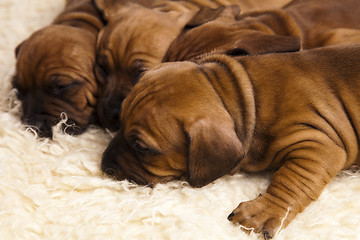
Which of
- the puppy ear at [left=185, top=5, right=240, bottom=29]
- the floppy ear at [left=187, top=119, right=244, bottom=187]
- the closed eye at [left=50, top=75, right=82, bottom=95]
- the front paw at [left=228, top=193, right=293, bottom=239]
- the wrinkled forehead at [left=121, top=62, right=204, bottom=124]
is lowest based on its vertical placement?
the front paw at [left=228, top=193, right=293, bottom=239]

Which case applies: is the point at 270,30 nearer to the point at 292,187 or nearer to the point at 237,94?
the point at 237,94

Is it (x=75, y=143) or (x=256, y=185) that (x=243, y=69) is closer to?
(x=256, y=185)

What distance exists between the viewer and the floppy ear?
196cm

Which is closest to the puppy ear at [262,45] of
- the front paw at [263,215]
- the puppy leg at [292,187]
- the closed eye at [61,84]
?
the puppy leg at [292,187]

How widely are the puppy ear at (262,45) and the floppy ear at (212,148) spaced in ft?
2.24

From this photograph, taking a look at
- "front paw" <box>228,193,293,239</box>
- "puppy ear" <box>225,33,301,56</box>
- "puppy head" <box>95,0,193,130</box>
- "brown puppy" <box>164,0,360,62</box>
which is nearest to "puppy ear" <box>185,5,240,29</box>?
"brown puppy" <box>164,0,360,62</box>

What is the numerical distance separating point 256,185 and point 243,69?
0.60 m

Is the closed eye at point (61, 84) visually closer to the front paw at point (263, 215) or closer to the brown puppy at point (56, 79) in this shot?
the brown puppy at point (56, 79)

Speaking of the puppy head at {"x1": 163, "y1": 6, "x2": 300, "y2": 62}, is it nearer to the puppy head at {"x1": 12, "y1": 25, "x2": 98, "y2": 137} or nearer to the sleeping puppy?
the sleeping puppy

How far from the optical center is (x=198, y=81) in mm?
2154

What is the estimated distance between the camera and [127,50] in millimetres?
2740

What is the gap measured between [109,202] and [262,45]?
1.20 metres

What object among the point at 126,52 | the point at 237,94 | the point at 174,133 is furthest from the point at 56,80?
the point at 237,94

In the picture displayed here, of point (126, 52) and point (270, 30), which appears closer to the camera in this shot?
point (126, 52)
